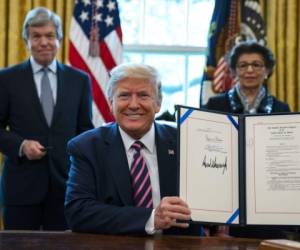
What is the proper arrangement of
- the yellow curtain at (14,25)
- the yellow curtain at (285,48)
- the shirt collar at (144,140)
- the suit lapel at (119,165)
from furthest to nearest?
the yellow curtain at (285,48), the yellow curtain at (14,25), the shirt collar at (144,140), the suit lapel at (119,165)

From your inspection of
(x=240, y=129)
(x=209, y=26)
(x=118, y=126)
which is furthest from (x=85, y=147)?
(x=209, y=26)

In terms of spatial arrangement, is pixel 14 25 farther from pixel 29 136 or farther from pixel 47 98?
pixel 29 136

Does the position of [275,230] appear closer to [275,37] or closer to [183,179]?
[183,179]

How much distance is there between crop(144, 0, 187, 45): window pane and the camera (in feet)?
18.7

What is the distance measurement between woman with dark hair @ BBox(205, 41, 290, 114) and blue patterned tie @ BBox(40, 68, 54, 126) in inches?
40.3

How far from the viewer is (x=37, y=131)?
4016 millimetres

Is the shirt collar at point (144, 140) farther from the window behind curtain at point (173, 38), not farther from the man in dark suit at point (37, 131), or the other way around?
the window behind curtain at point (173, 38)

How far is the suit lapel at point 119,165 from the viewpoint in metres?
2.53

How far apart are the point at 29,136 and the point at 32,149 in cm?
24

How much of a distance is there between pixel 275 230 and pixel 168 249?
2.20ft

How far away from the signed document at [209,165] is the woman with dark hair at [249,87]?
1674 mm

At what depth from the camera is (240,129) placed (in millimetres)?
2482
